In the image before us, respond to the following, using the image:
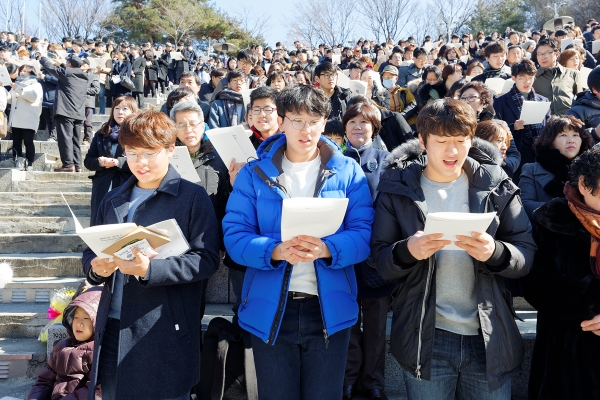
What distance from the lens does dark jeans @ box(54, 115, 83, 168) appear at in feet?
28.1

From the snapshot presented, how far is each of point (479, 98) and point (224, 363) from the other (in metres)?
3.21

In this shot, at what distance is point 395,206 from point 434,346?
2.08 feet

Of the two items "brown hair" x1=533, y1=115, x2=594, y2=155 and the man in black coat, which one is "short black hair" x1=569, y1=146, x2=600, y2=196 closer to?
"brown hair" x1=533, y1=115, x2=594, y2=155

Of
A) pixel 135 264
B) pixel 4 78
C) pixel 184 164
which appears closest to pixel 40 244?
pixel 184 164

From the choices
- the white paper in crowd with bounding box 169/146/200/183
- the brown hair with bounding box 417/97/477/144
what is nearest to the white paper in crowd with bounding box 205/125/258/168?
the white paper in crowd with bounding box 169/146/200/183

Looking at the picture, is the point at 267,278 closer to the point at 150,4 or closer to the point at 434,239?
the point at 434,239

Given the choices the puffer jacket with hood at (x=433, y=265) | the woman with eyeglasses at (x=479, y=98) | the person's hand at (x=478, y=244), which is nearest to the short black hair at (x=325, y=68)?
the woman with eyeglasses at (x=479, y=98)

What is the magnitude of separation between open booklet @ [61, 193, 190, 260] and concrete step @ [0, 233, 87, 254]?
3.94m

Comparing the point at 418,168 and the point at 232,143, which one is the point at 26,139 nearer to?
the point at 232,143

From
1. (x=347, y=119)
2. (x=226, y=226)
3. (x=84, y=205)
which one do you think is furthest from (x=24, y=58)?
(x=226, y=226)

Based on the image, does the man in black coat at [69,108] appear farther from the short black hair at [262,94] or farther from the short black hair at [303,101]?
the short black hair at [303,101]

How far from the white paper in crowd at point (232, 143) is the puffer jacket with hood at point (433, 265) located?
1.40 metres

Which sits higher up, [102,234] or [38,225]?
[102,234]

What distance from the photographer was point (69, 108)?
29.1 feet
